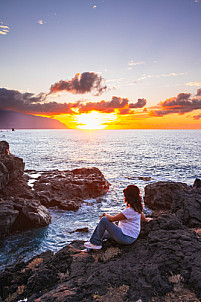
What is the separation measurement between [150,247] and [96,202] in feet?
65.0

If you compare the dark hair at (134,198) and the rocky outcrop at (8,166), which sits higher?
the dark hair at (134,198)

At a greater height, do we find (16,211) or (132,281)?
(132,281)

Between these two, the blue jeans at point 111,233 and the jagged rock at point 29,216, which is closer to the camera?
the blue jeans at point 111,233

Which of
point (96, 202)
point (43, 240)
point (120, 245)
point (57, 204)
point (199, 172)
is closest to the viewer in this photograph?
point (120, 245)

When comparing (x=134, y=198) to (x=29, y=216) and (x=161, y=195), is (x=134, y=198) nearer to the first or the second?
(x=29, y=216)

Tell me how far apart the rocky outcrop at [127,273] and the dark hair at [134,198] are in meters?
1.52

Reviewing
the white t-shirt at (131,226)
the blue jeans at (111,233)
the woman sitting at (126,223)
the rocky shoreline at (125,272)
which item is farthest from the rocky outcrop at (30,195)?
the white t-shirt at (131,226)

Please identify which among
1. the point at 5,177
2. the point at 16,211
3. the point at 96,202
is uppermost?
the point at 5,177

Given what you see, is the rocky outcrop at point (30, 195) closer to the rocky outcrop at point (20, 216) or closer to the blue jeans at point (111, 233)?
the rocky outcrop at point (20, 216)

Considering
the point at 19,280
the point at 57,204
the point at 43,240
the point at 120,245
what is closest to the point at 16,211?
the point at 43,240

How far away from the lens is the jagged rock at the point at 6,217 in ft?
54.7

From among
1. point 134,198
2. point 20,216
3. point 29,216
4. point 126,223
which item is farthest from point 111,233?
point 20,216

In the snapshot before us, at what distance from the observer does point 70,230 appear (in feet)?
62.3

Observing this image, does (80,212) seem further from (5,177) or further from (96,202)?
(5,177)
